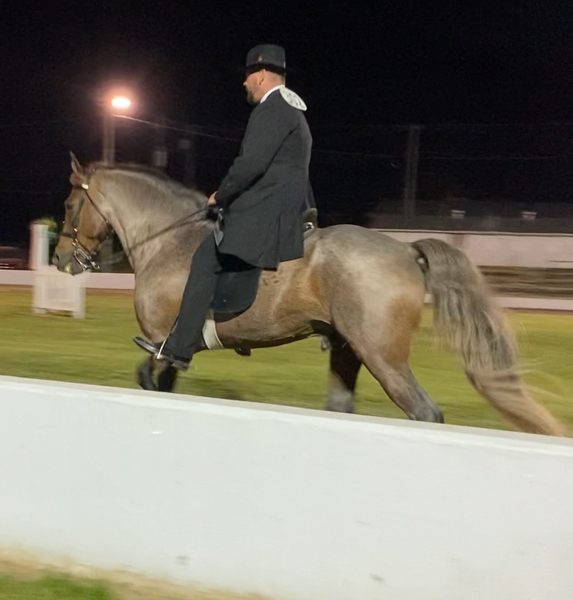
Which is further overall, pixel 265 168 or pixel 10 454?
pixel 265 168

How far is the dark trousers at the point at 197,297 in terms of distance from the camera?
4.85 meters

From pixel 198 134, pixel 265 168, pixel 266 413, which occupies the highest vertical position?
pixel 198 134

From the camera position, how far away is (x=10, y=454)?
3.65 m

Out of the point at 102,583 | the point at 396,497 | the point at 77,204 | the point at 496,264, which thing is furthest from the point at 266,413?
the point at 496,264

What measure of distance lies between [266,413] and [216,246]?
6.26ft

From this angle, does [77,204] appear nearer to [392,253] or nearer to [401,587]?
[392,253]

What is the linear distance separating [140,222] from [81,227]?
601 mm

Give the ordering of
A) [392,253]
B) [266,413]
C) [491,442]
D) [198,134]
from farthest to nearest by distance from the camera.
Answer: [198,134], [392,253], [266,413], [491,442]

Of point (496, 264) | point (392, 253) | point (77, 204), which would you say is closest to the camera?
point (392, 253)

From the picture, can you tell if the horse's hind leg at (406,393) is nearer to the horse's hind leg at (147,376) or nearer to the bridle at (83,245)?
the horse's hind leg at (147,376)

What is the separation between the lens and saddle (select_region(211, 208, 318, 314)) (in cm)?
484

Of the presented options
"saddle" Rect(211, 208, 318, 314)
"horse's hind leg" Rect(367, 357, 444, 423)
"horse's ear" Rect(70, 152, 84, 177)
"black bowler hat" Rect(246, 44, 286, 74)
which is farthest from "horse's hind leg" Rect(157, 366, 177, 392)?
"black bowler hat" Rect(246, 44, 286, 74)

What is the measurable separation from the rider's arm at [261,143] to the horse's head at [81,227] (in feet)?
5.07

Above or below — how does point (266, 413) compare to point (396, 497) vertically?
above
